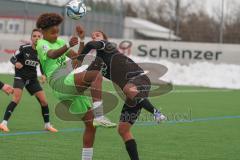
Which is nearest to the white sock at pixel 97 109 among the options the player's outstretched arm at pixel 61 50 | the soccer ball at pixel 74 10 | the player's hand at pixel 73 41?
the player's outstretched arm at pixel 61 50

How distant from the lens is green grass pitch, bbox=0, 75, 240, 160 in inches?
400

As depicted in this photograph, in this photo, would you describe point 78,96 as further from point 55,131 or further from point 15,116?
point 15,116

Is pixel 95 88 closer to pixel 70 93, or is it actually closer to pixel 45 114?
pixel 70 93

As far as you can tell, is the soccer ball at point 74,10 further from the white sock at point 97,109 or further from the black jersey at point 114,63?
the white sock at point 97,109

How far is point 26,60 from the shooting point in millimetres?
13141

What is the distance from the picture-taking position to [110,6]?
124 ft

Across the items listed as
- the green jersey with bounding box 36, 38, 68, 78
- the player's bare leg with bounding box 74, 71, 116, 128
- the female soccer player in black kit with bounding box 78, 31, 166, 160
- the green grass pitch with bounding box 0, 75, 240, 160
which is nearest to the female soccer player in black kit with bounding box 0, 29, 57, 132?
the green grass pitch with bounding box 0, 75, 240, 160

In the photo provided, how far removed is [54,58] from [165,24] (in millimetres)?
67560

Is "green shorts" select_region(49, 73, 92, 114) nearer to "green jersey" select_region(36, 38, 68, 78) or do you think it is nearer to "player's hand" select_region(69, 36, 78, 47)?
"green jersey" select_region(36, 38, 68, 78)

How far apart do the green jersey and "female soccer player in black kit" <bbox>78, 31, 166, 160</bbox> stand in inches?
11.4

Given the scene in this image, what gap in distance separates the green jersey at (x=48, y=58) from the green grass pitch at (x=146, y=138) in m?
1.54

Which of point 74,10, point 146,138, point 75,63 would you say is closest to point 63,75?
point 75,63

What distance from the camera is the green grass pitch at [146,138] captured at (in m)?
10.1

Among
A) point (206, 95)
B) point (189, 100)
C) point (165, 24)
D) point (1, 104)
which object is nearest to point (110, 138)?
point (1, 104)
